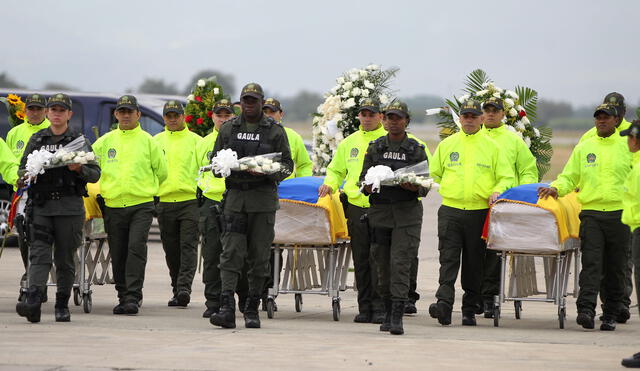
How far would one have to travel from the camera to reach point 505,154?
12.6m

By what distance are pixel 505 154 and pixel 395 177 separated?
1.67m

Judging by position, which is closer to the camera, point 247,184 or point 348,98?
point 247,184

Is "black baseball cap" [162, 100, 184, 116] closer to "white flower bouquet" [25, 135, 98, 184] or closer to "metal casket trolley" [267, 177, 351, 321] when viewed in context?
"metal casket trolley" [267, 177, 351, 321]

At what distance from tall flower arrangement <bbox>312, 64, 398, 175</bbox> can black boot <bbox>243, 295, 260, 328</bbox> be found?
390 cm

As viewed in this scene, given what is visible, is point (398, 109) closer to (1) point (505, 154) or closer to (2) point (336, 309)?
(1) point (505, 154)

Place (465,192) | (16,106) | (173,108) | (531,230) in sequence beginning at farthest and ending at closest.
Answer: (16,106)
(173,108)
(465,192)
(531,230)

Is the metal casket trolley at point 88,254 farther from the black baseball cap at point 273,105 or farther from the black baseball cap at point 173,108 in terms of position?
the black baseball cap at point 273,105

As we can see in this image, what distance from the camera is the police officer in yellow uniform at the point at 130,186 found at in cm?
1300

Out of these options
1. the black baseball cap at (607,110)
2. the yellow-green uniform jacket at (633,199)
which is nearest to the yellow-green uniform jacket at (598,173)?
the black baseball cap at (607,110)

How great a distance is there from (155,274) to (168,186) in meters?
3.76

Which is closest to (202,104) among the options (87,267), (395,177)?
(87,267)

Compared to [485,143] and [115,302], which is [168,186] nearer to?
[115,302]

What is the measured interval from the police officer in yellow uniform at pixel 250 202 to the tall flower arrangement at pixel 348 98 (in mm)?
3427

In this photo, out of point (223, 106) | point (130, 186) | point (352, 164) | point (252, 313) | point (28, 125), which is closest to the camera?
point (252, 313)
